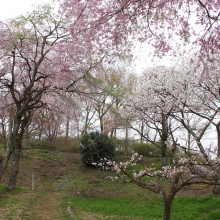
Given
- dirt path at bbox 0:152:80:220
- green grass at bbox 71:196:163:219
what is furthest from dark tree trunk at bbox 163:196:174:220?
dirt path at bbox 0:152:80:220

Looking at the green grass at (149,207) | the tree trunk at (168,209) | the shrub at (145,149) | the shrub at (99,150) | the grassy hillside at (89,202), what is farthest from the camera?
the shrub at (145,149)

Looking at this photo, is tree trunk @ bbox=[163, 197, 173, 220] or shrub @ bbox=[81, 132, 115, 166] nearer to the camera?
tree trunk @ bbox=[163, 197, 173, 220]

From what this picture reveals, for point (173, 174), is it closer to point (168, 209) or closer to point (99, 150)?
point (168, 209)

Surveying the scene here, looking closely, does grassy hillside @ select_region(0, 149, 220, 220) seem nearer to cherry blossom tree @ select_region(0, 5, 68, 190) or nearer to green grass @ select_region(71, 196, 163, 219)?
green grass @ select_region(71, 196, 163, 219)

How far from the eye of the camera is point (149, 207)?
383 inches

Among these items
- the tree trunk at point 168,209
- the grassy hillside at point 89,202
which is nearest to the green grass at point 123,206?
the grassy hillside at point 89,202

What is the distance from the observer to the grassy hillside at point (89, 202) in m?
8.06

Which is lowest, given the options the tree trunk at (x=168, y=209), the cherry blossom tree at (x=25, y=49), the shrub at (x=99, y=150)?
the tree trunk at (x=168, y=209)

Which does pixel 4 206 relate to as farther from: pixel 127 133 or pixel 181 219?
pixel 127 133

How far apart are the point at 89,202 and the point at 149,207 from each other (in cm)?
238

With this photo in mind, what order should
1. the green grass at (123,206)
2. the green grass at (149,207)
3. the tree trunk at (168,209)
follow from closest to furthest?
the tree trunk at (168,209)
the green grass at (149,207)
the green grass at (123,206)

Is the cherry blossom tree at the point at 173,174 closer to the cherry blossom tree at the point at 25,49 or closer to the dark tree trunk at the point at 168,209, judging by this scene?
the dark tree trunk at the point at 168,209

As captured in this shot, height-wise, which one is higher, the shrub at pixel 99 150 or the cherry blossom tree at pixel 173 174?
the shrub at pixel 99 150

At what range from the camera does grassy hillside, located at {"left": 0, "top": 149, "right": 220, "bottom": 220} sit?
8062mm
